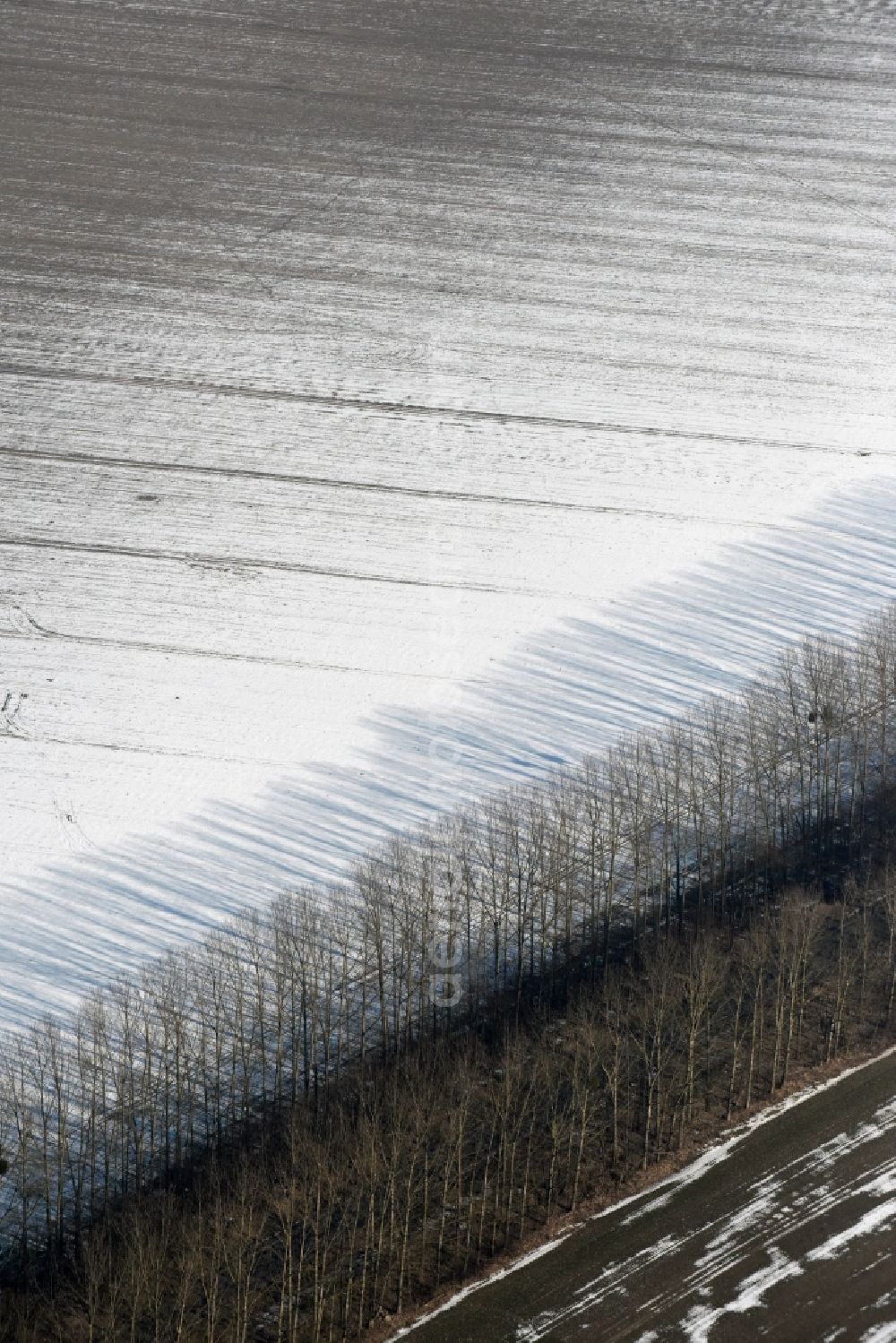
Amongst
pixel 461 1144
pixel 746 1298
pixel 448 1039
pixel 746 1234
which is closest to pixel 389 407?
pixel 448 1039

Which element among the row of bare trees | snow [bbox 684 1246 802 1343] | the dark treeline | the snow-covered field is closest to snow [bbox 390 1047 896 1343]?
snow [bbox 684 1246 802 1343]

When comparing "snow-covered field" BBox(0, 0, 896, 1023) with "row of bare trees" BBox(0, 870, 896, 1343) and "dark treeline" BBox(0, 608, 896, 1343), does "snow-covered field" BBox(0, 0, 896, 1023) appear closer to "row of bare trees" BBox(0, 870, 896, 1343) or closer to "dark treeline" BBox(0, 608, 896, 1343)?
"dark treeline" BBox(0, 608, 896, 1343)

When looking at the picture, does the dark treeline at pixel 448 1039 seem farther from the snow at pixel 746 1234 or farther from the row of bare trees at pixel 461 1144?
the snow at pixel 746 1234

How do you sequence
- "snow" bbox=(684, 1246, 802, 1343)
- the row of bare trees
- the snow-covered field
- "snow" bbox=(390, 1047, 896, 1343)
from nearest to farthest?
the row of bare trees → "snow" bbox=(684, 1246, 802, 1343) → "snow" bbox=(390, 1047, 896, 1343) → the snow-covered field

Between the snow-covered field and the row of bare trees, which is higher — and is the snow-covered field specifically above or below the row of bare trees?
above

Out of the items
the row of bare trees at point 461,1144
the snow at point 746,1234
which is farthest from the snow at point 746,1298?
the row of bare trees at point 461,1144

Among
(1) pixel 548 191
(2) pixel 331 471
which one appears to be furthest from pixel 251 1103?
(1) pixel 548 191

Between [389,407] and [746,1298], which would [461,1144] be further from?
[389,407]

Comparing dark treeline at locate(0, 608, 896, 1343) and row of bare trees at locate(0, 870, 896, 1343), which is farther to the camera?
dark treeline at locate(0, 608, 896, 1343)

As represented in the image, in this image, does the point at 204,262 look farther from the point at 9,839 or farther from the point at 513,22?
the point at 9,839
